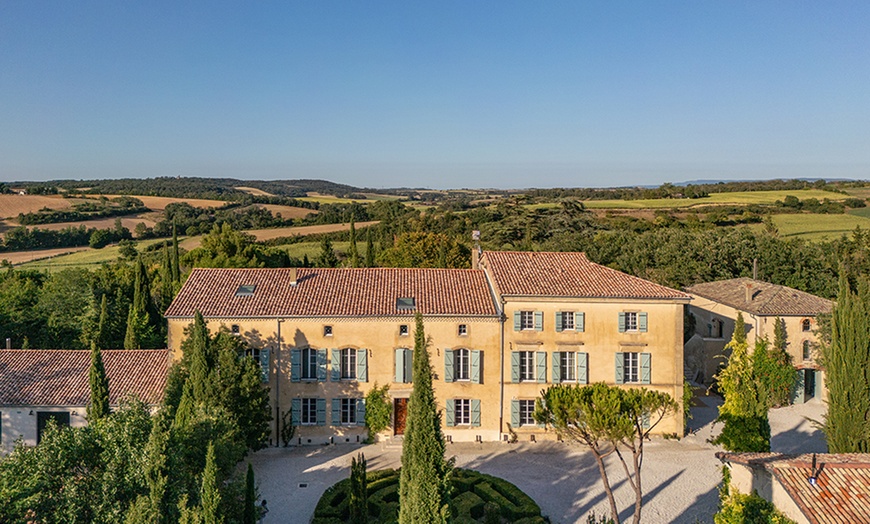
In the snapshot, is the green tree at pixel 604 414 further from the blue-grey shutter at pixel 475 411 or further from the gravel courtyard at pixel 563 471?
the blue-grey shutter at pixel 475 411

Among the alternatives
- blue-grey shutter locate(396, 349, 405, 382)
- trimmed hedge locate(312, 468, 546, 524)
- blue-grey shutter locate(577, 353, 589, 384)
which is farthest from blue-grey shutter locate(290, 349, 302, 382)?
blue-grey shutter locate(577, 353, 589, 384)

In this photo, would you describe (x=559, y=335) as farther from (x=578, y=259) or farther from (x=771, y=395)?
(x=771, y=395)

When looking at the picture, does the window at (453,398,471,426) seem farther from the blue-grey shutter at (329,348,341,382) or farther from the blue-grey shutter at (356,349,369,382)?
the blue-grey shutter at (329,348,341,382)

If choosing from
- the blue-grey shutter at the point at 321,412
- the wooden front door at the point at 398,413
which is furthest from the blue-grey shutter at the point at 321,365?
the wooden front door at the point at 398,413

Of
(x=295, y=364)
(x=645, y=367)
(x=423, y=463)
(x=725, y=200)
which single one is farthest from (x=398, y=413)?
(x=725, y=200)

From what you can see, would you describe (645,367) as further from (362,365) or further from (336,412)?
(336,412)
